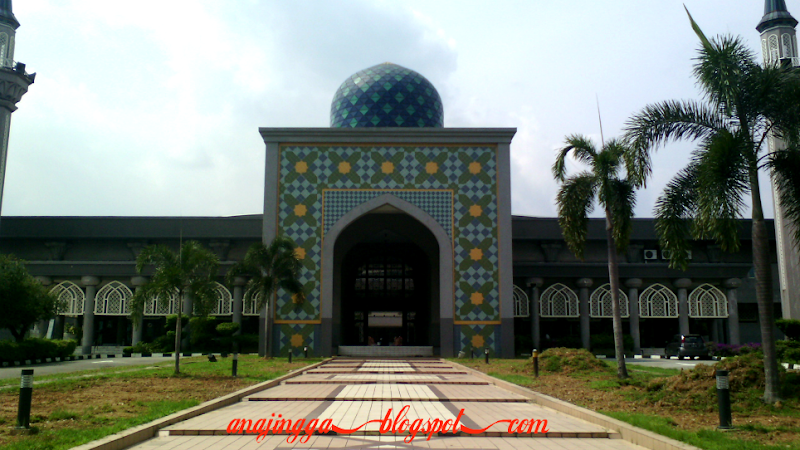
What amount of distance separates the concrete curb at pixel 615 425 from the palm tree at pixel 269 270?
48.2 feet

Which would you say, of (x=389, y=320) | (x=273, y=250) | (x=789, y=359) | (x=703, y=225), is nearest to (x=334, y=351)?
(x=273, y=250)

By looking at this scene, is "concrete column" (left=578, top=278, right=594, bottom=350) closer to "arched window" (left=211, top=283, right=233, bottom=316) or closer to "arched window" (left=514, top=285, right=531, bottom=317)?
"arched window" (left=514, top=285, right=531, bottom=317)

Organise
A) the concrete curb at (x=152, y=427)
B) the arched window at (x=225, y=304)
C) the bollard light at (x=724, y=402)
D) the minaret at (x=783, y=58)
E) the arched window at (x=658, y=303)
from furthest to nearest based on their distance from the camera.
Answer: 1. the arched window at (x=658, y=303)
2. the arched window at (x=225, y=304)
3. the minaret at (x=783, y=58)
4. the bollard light at (x=724, y=402)
5. the concrete curb at (x=152, y=427)

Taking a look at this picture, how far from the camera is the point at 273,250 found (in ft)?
86.3

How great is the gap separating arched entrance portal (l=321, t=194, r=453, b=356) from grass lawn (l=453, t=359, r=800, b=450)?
1642 cm

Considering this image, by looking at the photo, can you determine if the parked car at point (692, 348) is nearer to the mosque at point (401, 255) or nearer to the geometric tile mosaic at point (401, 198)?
the mosque at point (401, 255)

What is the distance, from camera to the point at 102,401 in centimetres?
1077

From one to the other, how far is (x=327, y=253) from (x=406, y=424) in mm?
20228

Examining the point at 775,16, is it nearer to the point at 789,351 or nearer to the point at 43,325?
the point at 789,351

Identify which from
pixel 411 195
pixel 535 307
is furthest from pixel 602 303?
pixel 411 195

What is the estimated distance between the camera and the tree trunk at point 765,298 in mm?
10293

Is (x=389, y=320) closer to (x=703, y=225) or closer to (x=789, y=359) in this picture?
(x=789, y=359)

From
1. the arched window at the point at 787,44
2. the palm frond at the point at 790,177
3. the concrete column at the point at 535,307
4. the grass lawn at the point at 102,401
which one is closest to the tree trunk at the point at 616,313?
the palm frond at the point at 790,177

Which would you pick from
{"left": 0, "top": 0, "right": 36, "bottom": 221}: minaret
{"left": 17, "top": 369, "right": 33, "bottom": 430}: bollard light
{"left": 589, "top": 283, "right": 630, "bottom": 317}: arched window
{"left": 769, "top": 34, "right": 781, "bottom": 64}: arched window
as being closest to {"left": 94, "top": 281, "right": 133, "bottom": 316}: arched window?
{"left": 0, "top": 0, "right": 36, "bottom": 221}: minaret
